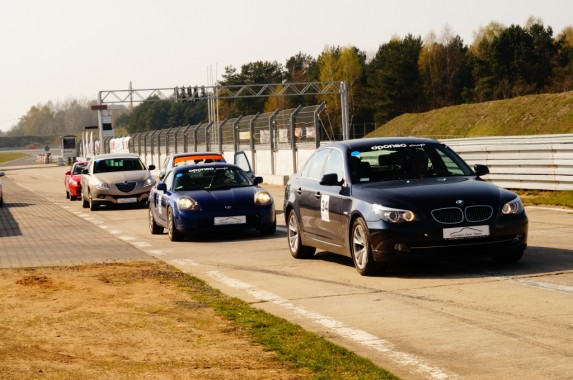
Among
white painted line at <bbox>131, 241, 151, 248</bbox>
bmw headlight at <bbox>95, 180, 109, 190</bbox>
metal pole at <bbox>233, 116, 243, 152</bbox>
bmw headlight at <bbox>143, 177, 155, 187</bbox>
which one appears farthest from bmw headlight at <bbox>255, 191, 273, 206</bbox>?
metal pole at <bbox>233, 116, 243, 152</bbox>

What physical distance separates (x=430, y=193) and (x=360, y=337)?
3.84 meters

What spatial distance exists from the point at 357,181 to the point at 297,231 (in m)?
1.84

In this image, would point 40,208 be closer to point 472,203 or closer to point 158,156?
point 472,203

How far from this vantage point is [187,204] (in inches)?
727

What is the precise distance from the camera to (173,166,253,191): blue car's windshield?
63.4ft

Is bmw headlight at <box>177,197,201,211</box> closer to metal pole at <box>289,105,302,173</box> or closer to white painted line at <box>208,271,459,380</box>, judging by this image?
white painted line at <box>208,271,459,380</box>

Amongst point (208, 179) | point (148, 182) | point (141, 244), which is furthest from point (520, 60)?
point (141, 244)

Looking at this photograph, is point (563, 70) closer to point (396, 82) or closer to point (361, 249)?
point (396, 82)

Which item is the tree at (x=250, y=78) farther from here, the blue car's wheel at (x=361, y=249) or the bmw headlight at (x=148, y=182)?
the blue car's wheel at (x=361, y=249)

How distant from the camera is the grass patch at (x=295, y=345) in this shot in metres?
6.93

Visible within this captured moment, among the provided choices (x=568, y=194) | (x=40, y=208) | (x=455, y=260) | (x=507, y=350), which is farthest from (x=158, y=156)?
(x=507, y=350)

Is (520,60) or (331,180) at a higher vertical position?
(520,60)

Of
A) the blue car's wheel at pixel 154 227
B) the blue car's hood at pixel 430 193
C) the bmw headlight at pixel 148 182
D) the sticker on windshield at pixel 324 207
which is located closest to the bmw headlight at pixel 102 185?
the bmw headlight at pixel 148 182

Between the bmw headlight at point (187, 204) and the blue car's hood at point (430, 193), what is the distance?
6192 mm
